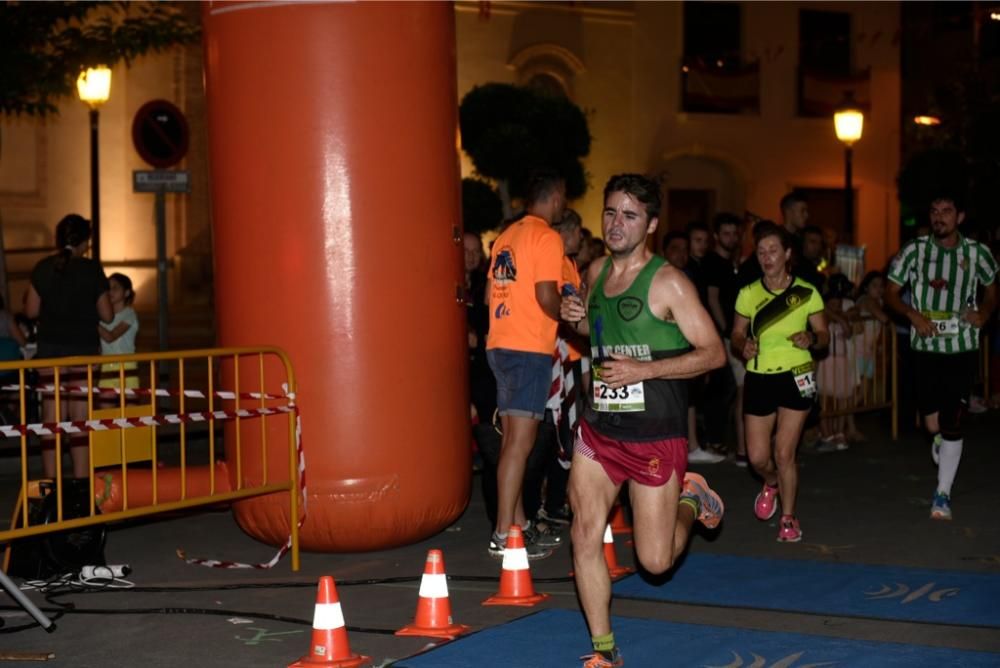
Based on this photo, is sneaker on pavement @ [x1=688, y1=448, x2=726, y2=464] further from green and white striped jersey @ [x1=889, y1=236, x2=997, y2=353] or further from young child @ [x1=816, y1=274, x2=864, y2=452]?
green and white striped jersey @ [x1=889, y1=236, x2=997, y2=353]

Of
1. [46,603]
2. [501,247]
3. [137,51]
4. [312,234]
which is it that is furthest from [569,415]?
[137,51]

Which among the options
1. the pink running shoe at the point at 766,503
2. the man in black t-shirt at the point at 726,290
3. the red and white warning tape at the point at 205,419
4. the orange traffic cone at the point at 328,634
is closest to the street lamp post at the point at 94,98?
the man in black t-shirt at the point at 726,290

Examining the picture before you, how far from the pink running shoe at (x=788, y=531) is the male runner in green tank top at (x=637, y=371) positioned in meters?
2.95

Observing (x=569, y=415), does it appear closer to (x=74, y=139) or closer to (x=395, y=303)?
(x=395, y=303)

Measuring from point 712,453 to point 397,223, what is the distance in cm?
527

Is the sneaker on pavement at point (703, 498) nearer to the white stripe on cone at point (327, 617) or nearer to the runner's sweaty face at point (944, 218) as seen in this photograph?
the white stripe on cone at point (327, 617)

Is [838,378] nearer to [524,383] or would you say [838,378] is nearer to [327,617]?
[524,383]

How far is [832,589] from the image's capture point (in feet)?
25.9

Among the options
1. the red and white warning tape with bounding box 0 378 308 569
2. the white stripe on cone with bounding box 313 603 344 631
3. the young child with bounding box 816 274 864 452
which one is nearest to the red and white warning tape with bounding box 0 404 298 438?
the red and white warning tape with bounding box 0 378 308 569

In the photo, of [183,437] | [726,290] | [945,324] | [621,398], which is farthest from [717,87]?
[621,398]

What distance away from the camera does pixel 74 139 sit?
2411 centimetres

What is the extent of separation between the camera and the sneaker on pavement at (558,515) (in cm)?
981

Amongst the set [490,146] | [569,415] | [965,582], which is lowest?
[965,582]

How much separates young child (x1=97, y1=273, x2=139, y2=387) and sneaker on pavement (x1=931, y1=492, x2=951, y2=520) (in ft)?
20.8
